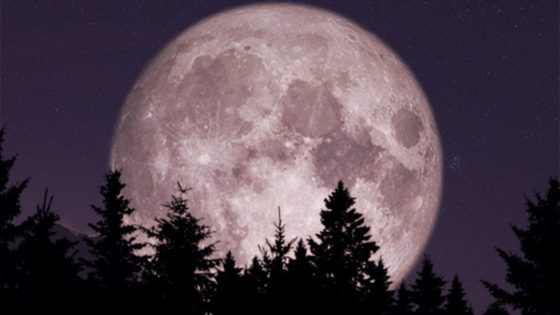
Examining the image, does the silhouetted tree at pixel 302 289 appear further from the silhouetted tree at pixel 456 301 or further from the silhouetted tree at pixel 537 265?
the silhouetted tree at pixel 456 301

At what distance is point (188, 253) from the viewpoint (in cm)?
2003

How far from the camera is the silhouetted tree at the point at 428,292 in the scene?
33.1 meters

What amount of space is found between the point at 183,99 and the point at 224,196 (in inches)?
295

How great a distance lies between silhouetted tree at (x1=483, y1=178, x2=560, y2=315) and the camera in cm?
1925

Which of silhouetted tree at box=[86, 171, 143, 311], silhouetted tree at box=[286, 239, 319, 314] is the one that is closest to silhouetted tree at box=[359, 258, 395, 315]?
silhouetted tree at box=[286, 239, 319, 314]

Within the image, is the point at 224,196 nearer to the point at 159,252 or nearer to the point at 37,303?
the point at 159,252

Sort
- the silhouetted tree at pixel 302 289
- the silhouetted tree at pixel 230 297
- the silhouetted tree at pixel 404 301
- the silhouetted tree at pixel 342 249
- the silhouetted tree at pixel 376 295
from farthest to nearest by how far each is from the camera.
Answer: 1. the silhouetted tree at pixel 404 301
2. the silhouetted tree at pixel 342 249
3. the silhouetted tree at pixel 376 295
4. the silhouetted tree at pixel 302 289
5. the silhouetted tree at pixel 230 297

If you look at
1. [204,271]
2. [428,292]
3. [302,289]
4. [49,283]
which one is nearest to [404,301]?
[428,292]

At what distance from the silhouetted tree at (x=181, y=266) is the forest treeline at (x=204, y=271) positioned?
0.04 metres

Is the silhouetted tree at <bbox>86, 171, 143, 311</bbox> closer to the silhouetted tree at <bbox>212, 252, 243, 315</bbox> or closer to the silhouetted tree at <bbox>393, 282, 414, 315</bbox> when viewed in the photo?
the silhouetted tree at <bbox>212, 252, 243, 315</bbox>

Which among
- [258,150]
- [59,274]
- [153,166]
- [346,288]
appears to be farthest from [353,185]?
[59,274]

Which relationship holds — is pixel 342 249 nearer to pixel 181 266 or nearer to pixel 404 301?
pixel 181 266

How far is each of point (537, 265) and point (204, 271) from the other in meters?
12.5

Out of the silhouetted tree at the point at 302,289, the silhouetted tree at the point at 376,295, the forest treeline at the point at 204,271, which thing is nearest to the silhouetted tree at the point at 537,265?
the forest treeline at the point at 204,271
